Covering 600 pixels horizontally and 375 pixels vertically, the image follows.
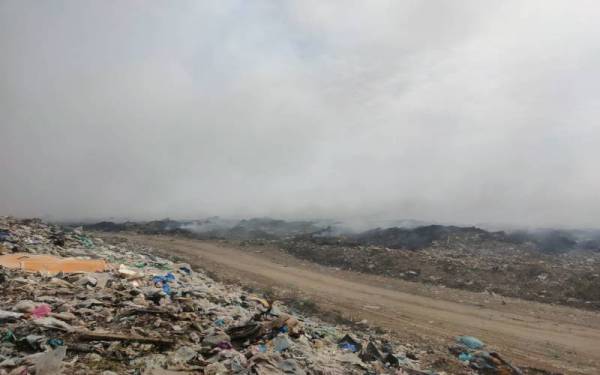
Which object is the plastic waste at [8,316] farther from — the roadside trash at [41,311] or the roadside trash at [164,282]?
the roadside trash at [164,282]

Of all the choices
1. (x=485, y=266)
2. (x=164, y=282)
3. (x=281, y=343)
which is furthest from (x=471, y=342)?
(x=485, y=266)

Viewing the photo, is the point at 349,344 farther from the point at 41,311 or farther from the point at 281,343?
the point at 41,311

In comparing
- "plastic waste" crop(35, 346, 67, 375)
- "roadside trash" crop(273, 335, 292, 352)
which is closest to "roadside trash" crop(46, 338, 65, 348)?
"plastic waste" crop(35, 346, 67, 375)

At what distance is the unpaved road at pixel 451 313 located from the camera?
30.9 feet

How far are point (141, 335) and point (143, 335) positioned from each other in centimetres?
4

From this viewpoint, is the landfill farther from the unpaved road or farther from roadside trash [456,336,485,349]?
the unpaved road

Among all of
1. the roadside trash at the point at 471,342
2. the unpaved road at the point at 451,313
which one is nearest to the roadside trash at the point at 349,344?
the unpaved road at the point at 451,313

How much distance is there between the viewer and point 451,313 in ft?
40.5

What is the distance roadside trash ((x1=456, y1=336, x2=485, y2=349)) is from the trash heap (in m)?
1.81

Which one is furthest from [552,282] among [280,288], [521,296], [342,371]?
[342,371]

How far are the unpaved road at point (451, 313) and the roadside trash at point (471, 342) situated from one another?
0.95 ft

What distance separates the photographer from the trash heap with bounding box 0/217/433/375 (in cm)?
488

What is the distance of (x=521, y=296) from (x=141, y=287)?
13888 millimetres

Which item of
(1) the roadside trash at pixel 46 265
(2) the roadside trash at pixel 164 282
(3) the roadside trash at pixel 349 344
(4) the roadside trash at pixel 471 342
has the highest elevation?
(1) the roadside trash at pixel 46 265
